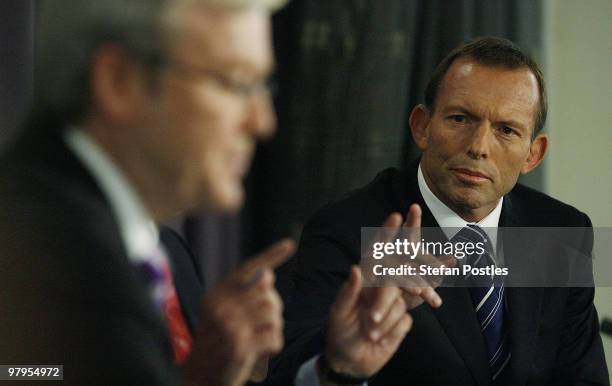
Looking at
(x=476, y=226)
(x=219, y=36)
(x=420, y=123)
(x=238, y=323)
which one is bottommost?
(x=476, y=226)

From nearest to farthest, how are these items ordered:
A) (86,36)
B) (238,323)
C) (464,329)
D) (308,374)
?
(86,36), (238,323), (308,374), (464,329)

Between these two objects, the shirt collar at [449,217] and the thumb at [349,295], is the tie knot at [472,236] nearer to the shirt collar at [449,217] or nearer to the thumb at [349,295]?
the shirt collar at [449,217]

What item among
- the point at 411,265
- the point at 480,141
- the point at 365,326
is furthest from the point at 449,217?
the point at 365,326

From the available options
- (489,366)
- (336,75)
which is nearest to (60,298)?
(489,366)

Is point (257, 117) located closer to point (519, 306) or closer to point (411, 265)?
point (411, 265)

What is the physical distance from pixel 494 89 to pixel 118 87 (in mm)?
898

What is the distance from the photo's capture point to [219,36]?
1.92 ft

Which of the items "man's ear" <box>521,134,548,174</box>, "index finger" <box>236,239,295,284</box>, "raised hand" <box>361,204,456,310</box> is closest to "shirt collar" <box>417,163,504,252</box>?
"man's ear" <box>521,134,548,174</box>

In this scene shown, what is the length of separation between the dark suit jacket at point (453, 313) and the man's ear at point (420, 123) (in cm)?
5

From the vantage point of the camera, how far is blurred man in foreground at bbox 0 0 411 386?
580mm

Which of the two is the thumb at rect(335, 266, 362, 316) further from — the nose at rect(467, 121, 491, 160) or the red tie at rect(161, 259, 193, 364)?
the nose at rect(467, 121, 491, 160)

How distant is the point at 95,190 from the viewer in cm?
62

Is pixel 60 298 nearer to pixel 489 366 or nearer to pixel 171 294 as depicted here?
pixel 171 294

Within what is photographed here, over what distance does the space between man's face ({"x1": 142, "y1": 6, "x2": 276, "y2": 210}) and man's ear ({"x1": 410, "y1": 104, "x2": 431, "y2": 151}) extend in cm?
92
